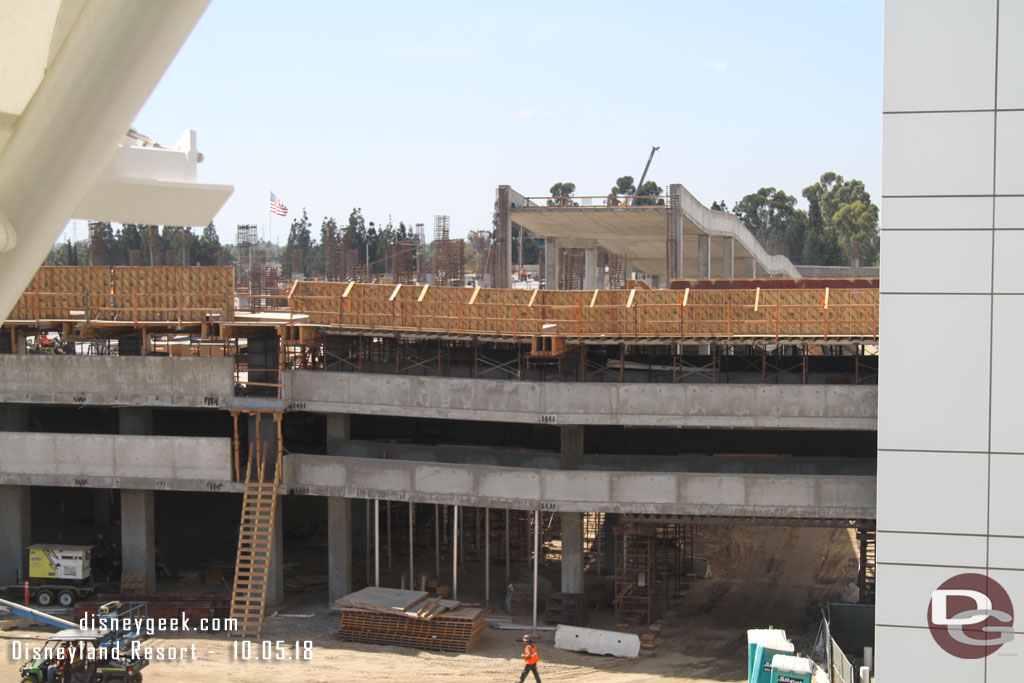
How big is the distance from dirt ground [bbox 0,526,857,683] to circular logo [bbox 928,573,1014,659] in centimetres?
1661

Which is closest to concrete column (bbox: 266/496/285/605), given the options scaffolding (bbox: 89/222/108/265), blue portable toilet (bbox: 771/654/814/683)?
blue portable toilet (bbox: 771/654/814/683)

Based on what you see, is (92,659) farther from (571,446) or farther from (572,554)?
(571,446)

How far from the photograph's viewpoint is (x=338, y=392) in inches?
1268

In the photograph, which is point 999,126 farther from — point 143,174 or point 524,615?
point 524,615

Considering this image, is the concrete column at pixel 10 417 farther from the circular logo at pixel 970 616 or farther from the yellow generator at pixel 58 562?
the circular logo at pixel 970 616

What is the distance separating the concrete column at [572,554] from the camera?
31.8 meters

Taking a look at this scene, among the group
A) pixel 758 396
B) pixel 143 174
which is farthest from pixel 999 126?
pixel 758 396

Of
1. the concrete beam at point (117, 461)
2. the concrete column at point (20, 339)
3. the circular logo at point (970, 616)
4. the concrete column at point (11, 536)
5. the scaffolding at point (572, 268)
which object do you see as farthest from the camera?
the scaffolding at point (572, 268)

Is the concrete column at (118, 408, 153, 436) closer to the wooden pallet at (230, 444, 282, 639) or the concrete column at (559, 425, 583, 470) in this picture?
the wooden pallet at (230, 444, 282, 639)

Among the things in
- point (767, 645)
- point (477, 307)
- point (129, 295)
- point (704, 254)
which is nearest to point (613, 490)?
point (767, 645)

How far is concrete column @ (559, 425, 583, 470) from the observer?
32.2 metres

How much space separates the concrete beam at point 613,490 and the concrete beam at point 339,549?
4.50 ft

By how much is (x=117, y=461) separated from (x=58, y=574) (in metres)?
4.15

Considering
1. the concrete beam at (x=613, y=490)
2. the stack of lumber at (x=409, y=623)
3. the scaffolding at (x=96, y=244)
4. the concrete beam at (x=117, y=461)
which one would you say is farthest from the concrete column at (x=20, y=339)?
the scaffolding at (x=96, y=244)
